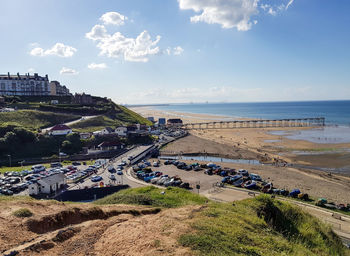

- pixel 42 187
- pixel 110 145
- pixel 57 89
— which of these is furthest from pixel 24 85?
pixel 42 187

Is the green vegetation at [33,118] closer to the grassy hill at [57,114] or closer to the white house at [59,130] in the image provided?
the grassy hill at [57,114]

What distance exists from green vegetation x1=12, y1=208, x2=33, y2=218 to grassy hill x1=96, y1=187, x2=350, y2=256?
789 centimetres

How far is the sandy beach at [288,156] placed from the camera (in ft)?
119

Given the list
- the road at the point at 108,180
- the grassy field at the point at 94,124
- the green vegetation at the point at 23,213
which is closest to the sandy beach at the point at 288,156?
the road at the point at 108,180

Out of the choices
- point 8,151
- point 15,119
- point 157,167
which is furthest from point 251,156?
point 15,119

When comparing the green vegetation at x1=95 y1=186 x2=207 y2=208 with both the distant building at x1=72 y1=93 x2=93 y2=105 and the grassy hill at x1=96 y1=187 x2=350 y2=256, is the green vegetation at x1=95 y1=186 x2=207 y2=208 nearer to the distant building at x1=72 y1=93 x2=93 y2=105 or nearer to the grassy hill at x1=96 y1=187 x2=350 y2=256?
the grassy hill at x1=96 y1=187 x2=350 y2=256

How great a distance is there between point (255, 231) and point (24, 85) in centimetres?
11836

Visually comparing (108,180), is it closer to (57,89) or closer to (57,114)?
(57,114)

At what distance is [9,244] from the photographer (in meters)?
11.5

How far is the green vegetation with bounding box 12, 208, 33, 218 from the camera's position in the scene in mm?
14998

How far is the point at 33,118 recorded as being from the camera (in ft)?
241

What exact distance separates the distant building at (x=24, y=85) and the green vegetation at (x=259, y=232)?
114 meters

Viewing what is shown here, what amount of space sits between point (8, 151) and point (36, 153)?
5259 mm

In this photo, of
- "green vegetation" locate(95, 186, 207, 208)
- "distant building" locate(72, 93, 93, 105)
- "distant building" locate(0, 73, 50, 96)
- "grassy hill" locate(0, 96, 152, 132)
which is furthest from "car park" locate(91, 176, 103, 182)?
"distant building" locate(0, 73, 50, 96)
